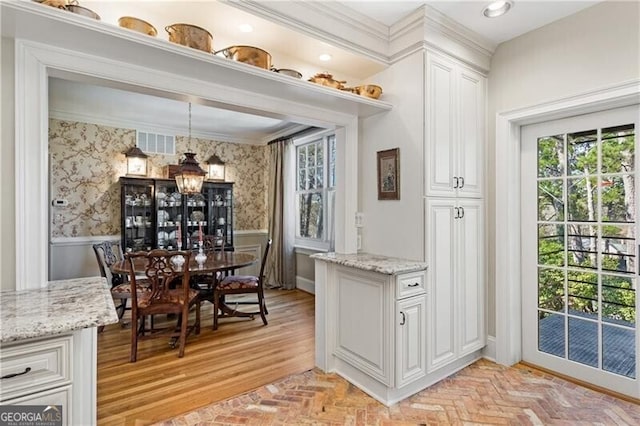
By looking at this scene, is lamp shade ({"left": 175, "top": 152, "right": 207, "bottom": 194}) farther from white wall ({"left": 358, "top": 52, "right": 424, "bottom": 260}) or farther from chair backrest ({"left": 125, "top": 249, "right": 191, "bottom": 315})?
white wall ({"left": 358, "top": 52, "right": 424, "bottom": 260})

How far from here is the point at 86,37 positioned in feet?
5.34

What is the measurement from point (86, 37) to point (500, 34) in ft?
9.44

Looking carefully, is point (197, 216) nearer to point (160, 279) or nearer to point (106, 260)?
point (106, 260)

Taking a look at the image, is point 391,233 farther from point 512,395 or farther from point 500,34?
point 500,34

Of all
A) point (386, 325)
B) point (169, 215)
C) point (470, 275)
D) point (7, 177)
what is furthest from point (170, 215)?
point (470, 275)

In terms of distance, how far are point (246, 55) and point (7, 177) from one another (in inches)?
56.7

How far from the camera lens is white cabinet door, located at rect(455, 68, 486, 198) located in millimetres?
2668

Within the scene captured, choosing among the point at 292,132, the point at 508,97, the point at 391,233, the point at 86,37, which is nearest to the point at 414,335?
the point at 391,233

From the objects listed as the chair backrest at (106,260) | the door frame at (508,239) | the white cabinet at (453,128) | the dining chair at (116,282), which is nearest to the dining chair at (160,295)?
the dining chair at (116,282)

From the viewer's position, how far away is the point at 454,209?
2.61 metres

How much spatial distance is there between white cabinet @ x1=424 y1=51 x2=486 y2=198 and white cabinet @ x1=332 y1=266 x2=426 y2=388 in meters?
0.75

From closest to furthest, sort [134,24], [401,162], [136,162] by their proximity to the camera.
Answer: [134,24], [401,162], [136,162]

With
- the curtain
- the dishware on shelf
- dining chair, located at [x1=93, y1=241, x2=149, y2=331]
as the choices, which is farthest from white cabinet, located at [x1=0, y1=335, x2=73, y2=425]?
the curtain

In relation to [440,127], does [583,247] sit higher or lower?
lower
